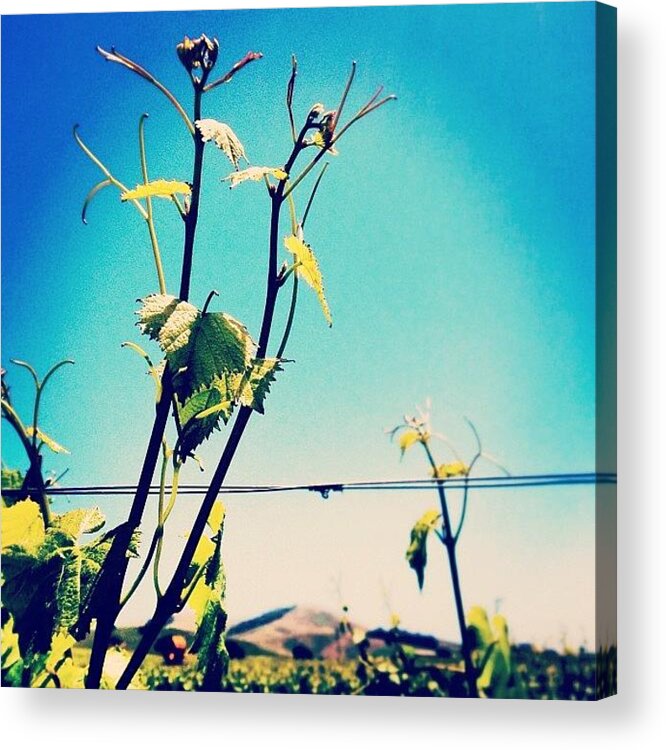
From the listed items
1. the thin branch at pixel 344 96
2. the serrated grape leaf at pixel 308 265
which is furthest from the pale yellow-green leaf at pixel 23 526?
the thin branch at pixel 344 96

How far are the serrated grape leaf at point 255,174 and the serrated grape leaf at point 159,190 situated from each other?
0.43ft

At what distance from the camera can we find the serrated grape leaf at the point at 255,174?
473cm

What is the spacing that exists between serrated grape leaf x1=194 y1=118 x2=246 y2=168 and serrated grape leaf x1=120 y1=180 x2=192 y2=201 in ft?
0.48

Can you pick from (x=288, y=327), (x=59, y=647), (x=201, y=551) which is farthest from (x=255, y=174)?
(x=59, y=647)

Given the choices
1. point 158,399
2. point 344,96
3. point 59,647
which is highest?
point 344,96

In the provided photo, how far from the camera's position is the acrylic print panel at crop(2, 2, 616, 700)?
457cm

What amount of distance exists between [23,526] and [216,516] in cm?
56

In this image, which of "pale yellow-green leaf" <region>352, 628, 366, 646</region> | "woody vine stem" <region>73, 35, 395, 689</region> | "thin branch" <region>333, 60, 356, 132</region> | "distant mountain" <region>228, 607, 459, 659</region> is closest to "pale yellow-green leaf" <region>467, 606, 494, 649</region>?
"distant mountain" <region>228, 607, 459, 659</region>

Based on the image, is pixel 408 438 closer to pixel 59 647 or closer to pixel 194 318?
pixel 194 318

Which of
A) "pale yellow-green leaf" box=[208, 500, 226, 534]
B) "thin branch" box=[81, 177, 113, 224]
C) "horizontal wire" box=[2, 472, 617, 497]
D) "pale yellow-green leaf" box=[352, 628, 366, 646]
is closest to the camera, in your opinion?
"horizontal wire" box=[2, 472, 617, 497]

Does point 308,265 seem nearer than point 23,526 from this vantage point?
Yes

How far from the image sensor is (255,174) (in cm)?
473

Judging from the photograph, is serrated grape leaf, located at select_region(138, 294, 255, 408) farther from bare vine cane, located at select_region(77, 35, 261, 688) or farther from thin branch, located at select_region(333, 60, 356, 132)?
thin branch, located at select_region(333, 60, 356, 132)

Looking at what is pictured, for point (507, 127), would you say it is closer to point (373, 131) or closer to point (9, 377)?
point (373, 131)
